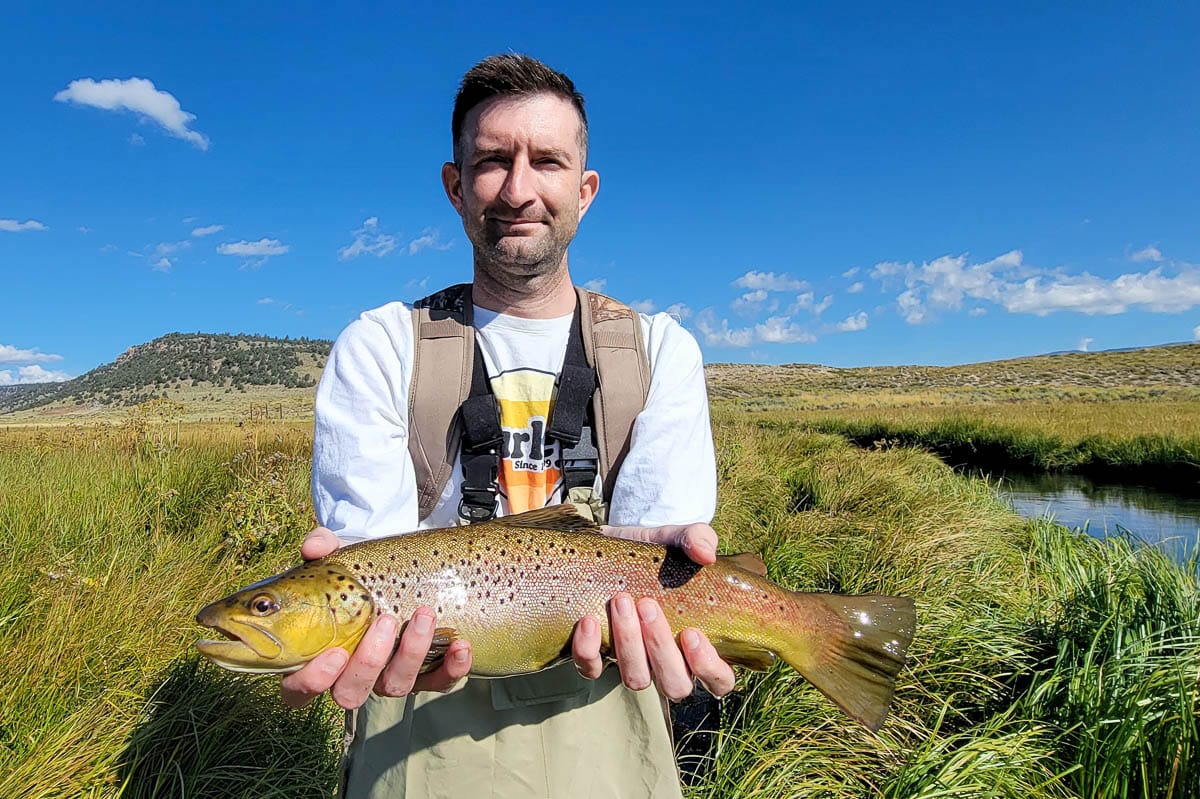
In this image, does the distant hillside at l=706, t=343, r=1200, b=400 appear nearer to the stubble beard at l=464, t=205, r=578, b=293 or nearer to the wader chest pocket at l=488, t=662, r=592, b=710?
the stubble beard at l=464, t=205, r=578, b=293

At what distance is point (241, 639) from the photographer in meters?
2.07

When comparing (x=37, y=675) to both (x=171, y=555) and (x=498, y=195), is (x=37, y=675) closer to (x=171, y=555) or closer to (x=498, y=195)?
(x=171, y=555)

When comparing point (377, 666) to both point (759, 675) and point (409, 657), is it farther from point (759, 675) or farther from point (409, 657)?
point (759, 675)

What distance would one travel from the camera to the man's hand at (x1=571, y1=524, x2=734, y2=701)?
218 cm

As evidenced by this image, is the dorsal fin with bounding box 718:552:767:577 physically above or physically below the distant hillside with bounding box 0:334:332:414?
below

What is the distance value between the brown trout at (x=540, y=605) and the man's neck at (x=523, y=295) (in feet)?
2.71

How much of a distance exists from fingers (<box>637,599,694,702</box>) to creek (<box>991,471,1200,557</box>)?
12.7 meters

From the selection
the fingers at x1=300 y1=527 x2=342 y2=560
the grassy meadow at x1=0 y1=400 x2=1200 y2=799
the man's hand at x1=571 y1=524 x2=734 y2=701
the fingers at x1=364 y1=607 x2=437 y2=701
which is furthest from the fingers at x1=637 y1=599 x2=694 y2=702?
the grassy meadow at x1=0 y1=400 x2=1200 y2=799

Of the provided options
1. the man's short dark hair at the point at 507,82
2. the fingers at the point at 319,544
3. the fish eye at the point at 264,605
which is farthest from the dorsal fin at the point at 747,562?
the man's short dark hair at the point at 507,82

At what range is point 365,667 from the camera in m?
2.04

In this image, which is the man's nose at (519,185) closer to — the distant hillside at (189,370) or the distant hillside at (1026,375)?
the distant hillside at (1026,375)

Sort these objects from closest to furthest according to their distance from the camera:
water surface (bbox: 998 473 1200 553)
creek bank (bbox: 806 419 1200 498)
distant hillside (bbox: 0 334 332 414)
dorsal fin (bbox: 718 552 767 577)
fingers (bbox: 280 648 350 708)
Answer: fingers (bbox: 280 648 350 708)
dorsal fin (bbox: 718 552 767 577)
water surface (bbox: 998 473 1200 553)
creek bank (bbox: 806 419 1200 498)
distant hillside (bbox: 0 334 332 414)

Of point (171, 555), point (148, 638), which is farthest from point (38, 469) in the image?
point (148, 638)

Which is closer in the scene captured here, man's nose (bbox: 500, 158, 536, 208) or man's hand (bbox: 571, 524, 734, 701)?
man's hand (bbox: 571, 524, 734, 701)
